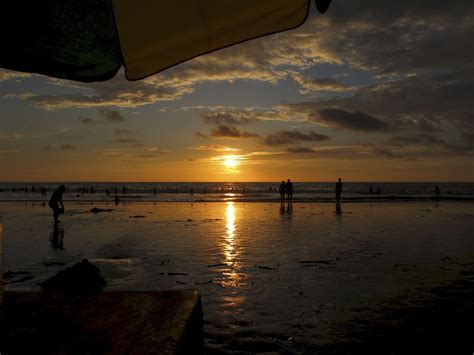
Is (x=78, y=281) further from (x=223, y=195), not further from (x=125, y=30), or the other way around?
(x=223, y=195)

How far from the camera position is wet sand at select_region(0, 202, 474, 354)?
5336 mm

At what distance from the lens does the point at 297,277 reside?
8.48 m

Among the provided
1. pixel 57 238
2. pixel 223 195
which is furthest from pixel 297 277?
pixel 223 195

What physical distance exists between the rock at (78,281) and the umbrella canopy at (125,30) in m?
5.27

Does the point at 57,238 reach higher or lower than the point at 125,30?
lower

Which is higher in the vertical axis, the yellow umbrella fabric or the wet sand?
the yellow umbrella fabric

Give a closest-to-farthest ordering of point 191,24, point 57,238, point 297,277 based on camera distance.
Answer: point 191,24 → point 297,277 → point 57,238

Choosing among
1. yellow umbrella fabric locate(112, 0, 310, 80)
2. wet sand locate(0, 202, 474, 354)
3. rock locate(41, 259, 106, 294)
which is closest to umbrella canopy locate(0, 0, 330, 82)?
yellow umbrella fabric locate(112, 0, 310, 80)

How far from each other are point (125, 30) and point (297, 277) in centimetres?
699

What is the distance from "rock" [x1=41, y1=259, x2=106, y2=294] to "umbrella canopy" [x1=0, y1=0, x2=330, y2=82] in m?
5.27

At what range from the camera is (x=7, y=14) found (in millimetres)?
2570

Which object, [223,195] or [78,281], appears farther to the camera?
[223,195]

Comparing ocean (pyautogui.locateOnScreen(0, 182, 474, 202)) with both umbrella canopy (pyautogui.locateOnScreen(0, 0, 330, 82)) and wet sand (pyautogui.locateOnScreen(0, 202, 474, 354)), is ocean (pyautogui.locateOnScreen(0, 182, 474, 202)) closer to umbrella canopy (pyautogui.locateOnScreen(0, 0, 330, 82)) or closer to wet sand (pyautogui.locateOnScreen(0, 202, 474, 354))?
wet sand (pyautogui.locateOnScreen(0, 202, 474, 354))

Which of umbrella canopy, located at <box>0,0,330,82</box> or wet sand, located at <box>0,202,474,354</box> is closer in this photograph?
umbrella canopy, located at <box>0,0,330,82</box>
